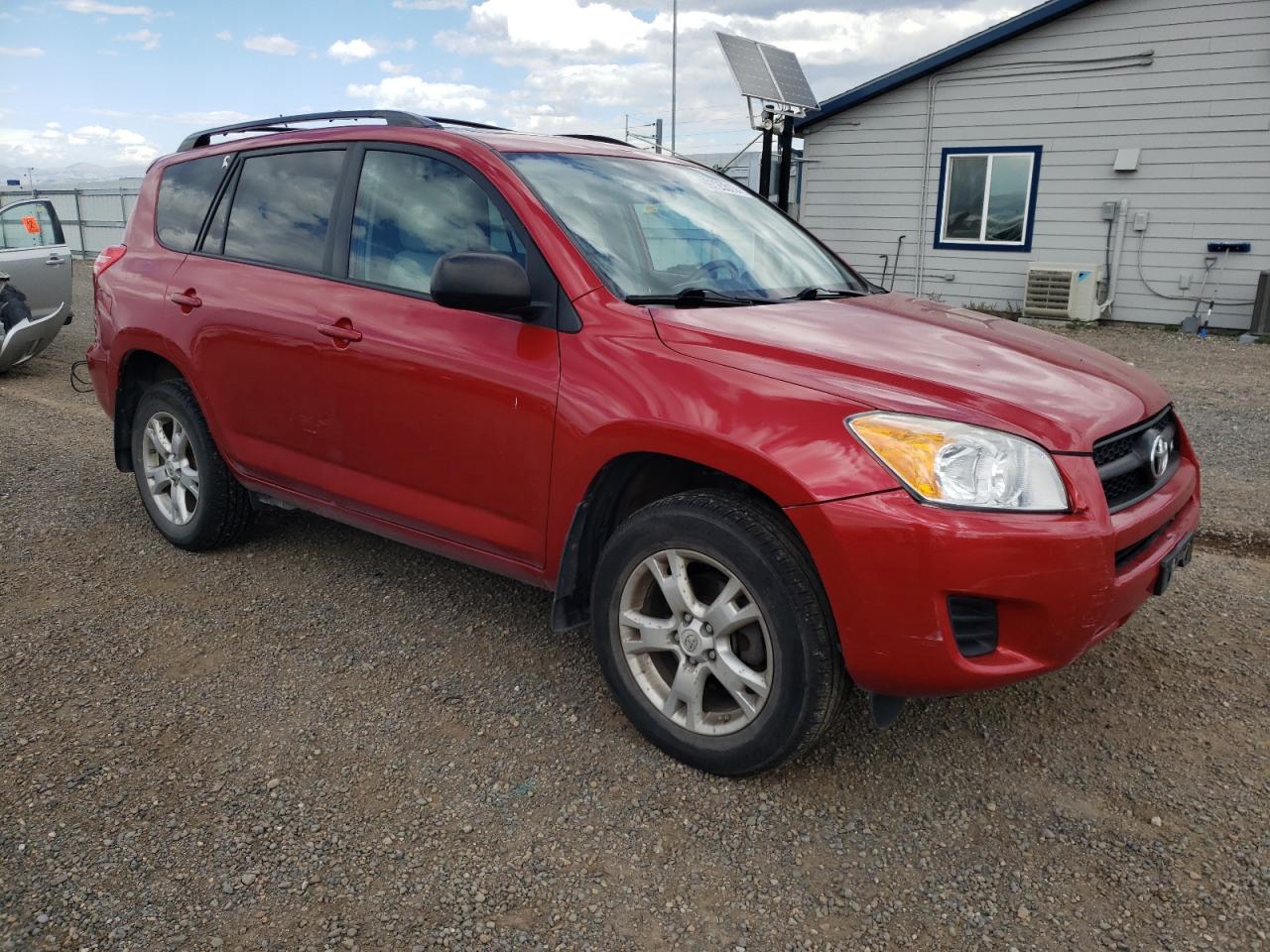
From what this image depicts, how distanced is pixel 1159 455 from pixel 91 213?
2694 cm

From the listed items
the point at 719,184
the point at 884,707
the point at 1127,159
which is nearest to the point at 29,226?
the point at 719,184

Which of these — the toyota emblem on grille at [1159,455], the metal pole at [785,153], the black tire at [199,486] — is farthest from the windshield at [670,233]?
the metal pole at [785,153]

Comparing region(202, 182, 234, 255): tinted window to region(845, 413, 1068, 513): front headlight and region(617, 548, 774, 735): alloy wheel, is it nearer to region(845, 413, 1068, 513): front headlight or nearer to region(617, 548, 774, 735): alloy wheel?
region(617, 548, 774, 735): alloy wheel

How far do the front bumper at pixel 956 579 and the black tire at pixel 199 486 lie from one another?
2.91 metres

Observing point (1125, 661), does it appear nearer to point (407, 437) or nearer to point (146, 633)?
point (407, 437)

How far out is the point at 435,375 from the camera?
3.20 meters

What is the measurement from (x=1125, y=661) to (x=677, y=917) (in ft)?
6.77

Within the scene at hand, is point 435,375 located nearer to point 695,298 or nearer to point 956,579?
point 695,298

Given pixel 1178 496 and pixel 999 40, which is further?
pixel 999 40

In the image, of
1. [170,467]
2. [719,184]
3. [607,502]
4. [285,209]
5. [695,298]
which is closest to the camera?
[607,502]

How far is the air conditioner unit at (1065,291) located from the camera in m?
12.5

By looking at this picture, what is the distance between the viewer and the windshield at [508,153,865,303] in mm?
3162

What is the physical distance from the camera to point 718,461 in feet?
8.45

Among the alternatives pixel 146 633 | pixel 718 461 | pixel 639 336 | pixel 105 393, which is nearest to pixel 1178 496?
pixel 718 461
